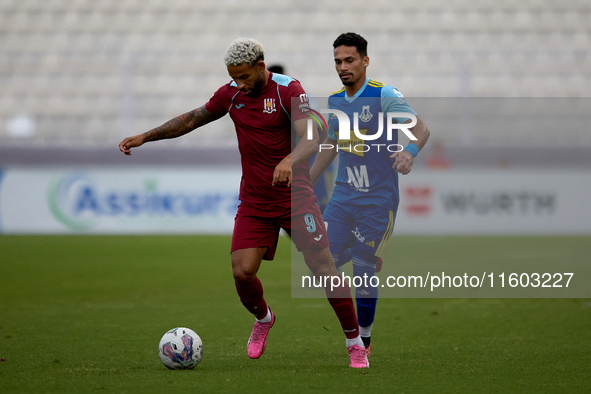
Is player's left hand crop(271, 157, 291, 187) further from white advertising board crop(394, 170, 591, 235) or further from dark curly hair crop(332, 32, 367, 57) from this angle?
white advertising board crop(394, 170, 591, 235)

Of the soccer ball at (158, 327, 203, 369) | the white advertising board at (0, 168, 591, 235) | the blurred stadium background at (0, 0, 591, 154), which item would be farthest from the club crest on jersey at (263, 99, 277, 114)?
the blurred stadium background at (0, 0, 591, 154)

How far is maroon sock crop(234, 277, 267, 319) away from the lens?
4703 mm

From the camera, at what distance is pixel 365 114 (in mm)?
5121

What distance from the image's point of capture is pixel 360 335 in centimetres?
507

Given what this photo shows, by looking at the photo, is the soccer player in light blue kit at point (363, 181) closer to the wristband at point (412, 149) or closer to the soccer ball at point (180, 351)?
the wristband at point (412, 149)

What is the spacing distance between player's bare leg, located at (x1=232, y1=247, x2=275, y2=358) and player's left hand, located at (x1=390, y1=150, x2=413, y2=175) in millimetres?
979

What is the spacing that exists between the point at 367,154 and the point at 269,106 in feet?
2.93

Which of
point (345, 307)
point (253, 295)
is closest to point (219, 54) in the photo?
point (253, 295)

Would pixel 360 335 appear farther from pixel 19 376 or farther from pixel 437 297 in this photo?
pixel 437 297

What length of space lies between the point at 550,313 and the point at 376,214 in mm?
2704

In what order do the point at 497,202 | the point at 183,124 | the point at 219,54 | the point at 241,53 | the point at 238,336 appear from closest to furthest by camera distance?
the point at 241,53, the point at 183,124, the point at 238,336, the point at 497,202, the point at 219,54

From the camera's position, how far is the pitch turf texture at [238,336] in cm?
418

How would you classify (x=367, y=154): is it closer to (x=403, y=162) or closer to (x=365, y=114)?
(x=365, y=114)

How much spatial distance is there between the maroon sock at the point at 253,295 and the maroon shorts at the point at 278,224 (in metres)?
0.23
